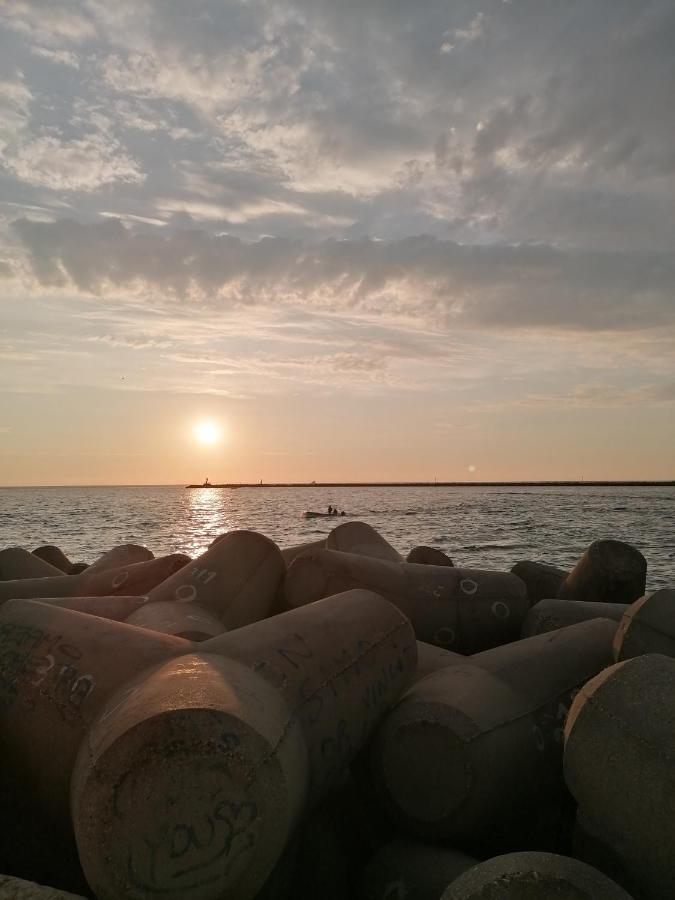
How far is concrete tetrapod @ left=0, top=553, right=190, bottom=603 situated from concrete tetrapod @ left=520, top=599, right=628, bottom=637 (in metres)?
3.46

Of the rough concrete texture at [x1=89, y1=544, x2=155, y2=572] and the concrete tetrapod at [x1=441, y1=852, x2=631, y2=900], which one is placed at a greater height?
the rough concrete texture at [x1=89, y1=544, x2=155, y2=572]

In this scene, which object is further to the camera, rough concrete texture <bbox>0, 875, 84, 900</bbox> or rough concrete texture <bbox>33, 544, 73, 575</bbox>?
rough concrete texture <bbox>33, 544, 73, 575</bbox>

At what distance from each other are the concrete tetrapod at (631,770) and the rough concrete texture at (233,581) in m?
3.15

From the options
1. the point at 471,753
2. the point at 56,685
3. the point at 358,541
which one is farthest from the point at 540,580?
the point at 56,685

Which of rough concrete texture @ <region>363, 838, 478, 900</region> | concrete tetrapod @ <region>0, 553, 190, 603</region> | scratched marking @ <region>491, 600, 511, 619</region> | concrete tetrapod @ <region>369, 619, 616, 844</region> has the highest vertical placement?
concrete tetrapod @ <region>0, 553, 190, 603</region>

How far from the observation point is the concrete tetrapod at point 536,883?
1943 mm

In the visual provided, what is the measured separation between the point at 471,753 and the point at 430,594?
8.70 ft

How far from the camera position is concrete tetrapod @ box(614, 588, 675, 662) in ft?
12.4

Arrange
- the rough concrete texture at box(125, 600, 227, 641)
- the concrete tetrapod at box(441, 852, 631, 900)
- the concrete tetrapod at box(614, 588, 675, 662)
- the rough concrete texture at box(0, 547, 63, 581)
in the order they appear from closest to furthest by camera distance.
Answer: the concrete tetrapod at box(441, 852, 631, 900)
the concrete tetrapod at box(614, 588, 675, 662)
the rough concrete texture at box(125, 600, 227, 641)
the rough concrete texture at box(0, 547, 63, 581)

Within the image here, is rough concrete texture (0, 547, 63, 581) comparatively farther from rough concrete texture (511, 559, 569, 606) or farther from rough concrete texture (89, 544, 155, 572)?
rough concrete texture (511, 559, 569, 606)

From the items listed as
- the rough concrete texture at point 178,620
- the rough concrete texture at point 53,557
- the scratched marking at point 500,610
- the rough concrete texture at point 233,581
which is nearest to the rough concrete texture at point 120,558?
the rough concrete texture at point 233,581

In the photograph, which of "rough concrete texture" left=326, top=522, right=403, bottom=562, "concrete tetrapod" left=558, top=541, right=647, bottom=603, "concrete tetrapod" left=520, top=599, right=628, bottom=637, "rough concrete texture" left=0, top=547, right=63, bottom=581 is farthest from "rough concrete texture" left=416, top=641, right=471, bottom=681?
"rough concrete texture" left=0, top=547, right=63, bottom=581

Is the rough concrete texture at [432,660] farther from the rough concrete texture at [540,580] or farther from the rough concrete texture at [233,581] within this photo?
the rough concrete texture at [540,580]

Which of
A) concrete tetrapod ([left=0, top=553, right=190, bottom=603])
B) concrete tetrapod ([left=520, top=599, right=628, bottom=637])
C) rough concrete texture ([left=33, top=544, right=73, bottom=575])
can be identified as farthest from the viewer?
rough concrete texture ([left=33, top=544, right=73, bottom=575])
